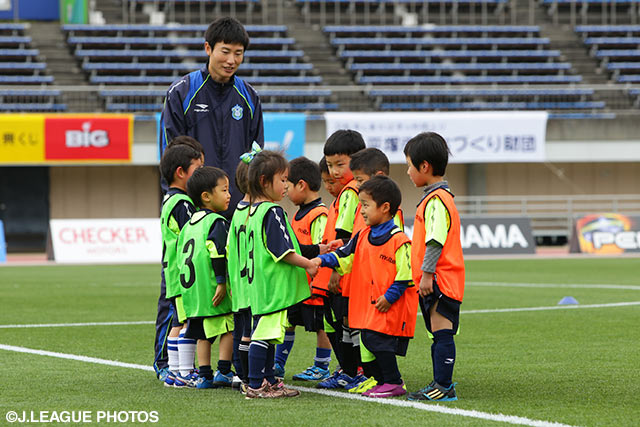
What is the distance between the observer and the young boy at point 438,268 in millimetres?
5746

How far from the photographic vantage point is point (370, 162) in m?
6.28

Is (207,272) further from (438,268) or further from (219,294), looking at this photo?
(438,268)

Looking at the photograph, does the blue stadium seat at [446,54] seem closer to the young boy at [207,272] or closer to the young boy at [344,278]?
the young boy at [344,278]

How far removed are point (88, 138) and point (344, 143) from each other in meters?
22.3

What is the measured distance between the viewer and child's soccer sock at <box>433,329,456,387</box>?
5.77 m

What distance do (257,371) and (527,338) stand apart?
3873 millimetres

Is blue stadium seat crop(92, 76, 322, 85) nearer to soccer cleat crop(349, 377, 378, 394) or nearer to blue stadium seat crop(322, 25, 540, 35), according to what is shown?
blue stadium seat crop(322, 25, 540, 35)

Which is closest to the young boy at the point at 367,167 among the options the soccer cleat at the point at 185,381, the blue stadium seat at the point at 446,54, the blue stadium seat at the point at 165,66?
the soccer cleat at the point at 185,381

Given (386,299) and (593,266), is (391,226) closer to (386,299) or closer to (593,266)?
(386,299)

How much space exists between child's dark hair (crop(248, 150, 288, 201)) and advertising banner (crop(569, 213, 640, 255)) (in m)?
21.3

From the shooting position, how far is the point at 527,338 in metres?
9.01

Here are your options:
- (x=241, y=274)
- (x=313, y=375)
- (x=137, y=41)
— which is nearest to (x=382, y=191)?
(x=241, y=274)

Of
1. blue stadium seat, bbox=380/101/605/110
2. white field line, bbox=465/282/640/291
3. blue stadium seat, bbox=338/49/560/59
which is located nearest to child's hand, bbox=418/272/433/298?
white field line, bbox=465/282/640/291

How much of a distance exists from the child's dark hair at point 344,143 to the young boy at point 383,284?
665 mm
